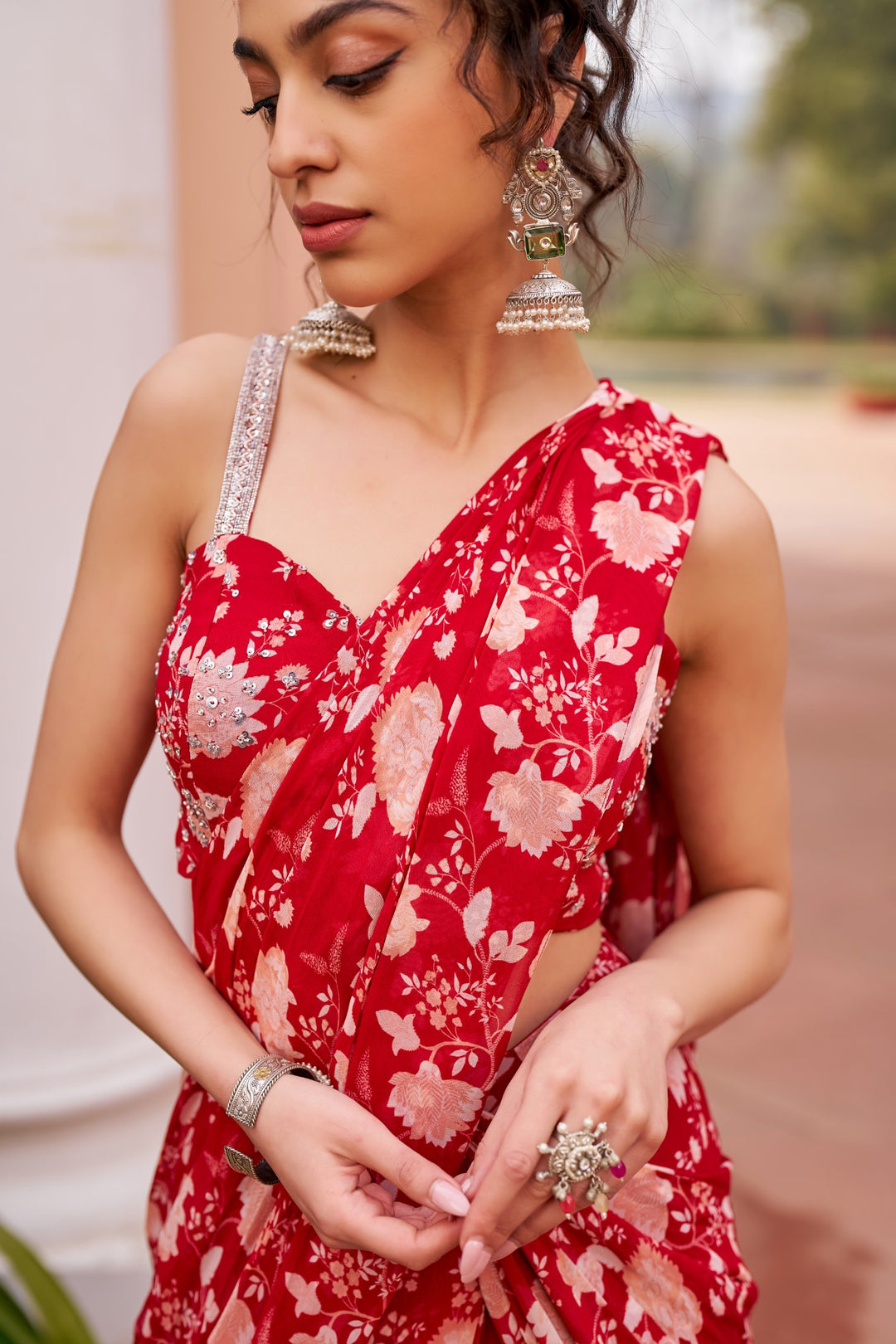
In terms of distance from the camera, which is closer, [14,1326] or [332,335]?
[332,335]

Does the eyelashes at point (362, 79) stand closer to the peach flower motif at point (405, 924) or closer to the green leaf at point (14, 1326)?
the peach flower motif at point (405, 924)

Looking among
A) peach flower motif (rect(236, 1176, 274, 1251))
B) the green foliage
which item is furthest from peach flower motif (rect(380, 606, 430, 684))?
the green foliage

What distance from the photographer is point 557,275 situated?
1.15 meters

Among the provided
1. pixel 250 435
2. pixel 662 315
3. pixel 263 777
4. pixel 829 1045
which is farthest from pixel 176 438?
pixel 662 315

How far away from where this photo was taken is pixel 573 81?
1.06 meters

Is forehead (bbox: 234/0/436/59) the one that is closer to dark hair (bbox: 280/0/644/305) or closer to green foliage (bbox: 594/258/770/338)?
dark hair (bbox: 280/0/644/305)

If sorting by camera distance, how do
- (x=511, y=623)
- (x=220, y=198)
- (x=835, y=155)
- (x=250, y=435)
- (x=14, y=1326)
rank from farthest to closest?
(x=835, y=155) < (x=220, y=198) < (x=14, y=1326) < (x=250, y=435) < (x=511, y=623)

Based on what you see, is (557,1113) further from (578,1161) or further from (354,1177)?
(354,1177)

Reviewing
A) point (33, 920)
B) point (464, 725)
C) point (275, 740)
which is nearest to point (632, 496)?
point (464, 725)

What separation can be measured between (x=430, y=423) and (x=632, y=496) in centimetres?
20

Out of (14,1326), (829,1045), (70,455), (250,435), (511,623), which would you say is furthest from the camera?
(829,1045)

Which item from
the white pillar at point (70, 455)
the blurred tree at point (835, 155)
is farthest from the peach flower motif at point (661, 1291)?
the blurred tree at point (835, 155)

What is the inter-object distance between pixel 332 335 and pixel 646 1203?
0.79 metres

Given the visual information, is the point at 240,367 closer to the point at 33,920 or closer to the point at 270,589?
the point at 270,589
